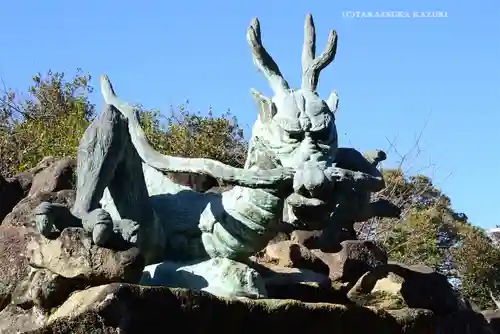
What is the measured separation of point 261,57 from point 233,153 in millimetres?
10044

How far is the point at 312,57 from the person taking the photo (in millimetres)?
4617

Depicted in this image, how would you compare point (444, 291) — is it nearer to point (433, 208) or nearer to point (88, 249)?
point (88, 249)

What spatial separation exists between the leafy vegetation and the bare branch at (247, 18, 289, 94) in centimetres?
845

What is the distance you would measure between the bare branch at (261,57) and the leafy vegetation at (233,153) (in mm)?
8454

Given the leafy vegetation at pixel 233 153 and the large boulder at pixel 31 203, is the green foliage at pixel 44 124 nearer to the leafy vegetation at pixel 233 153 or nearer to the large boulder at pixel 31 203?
the leafy vegetation at pixel 233 153

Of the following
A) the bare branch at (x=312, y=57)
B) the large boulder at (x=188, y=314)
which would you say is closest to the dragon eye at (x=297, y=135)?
the bare branch at (x=312, y=57)

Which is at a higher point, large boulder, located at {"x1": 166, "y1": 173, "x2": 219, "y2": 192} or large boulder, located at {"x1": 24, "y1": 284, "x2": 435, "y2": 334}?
large boulder, located at {"x1": 166, "y1": 173, "x2": 219, "y2": 192}

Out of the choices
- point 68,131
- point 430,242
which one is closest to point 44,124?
point 68,131

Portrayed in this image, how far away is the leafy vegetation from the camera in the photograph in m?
13.6

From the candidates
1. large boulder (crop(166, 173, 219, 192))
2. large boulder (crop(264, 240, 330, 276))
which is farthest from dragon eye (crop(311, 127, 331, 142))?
large boulder (crop(166, 173, 219, 192))

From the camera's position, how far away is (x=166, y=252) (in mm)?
4457

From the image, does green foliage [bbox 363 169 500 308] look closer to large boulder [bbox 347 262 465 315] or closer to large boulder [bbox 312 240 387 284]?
large boulder [bbox 347 262 465 315]

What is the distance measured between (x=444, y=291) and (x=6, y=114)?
1186 cm

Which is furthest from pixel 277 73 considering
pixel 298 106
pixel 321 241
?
pixel 321 241
